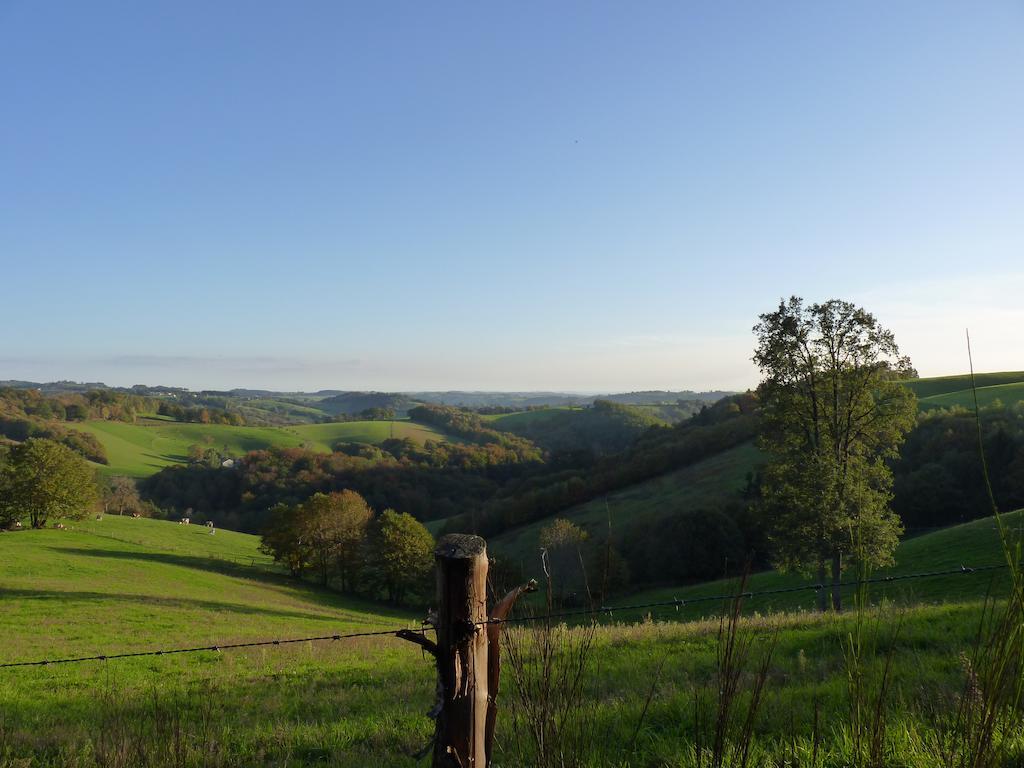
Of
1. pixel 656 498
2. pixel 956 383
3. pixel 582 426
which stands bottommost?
pixel 656 498

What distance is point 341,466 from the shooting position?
102688 millimetres

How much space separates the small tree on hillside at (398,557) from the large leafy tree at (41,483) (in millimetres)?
28893

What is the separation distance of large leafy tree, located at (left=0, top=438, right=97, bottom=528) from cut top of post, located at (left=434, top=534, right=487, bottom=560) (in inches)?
2501

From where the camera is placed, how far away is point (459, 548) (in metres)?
3.05

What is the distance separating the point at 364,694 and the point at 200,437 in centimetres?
15219

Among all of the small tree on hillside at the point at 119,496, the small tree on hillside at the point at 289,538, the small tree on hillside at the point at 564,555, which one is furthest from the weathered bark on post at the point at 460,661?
the small tree on hillside at the point at 119,496

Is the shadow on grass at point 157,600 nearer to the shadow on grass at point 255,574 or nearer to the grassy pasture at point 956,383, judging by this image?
the shadow on grass at point 255,574

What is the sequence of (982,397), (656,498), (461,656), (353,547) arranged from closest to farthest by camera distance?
(461,656), (353,547), (982,397), (656,498)

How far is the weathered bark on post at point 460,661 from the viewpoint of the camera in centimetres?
293

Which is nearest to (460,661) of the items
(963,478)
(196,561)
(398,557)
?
(398,557)

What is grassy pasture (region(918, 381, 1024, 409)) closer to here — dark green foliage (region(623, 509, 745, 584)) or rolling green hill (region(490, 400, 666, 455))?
dark green foliage (region(623, 509, 745, 584))

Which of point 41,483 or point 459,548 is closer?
point 459,548

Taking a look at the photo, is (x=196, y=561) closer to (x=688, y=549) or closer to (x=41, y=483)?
(x=41, y=483)

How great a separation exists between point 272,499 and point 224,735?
97634 millimetres
